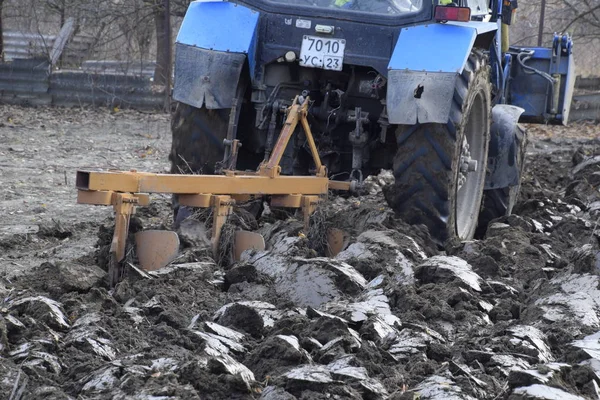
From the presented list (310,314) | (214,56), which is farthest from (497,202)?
(310,314)

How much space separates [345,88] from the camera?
22.6 ft

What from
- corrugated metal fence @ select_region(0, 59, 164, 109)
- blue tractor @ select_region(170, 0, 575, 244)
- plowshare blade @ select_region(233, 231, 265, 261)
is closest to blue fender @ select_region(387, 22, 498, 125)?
blue tractor @ select_region(170, 0, 575, 244)

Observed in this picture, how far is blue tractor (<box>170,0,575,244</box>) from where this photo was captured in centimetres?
643

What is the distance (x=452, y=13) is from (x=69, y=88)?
918cm

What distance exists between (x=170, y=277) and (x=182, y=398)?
1.86 m

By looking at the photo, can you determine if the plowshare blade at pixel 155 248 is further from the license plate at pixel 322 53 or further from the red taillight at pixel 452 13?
the red taillight at pixel 452 13

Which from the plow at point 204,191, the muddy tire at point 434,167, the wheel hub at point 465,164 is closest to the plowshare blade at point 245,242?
the plow at point 204,191

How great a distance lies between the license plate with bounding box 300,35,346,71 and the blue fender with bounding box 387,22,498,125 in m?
0.37

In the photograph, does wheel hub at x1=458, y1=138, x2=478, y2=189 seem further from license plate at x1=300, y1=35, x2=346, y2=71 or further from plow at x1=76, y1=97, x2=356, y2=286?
license plate at x1=300, y1=35, x2=346, y2=71

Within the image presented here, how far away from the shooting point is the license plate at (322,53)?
6.60 m

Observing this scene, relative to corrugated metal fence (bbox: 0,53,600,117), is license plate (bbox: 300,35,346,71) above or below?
above

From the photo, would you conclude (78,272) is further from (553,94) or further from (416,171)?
(553,94)

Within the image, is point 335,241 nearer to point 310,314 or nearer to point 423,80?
point 423,80

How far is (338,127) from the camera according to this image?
6922 millimetres
